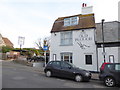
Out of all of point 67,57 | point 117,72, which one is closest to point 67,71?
point 117,72

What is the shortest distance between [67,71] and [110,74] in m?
3.32

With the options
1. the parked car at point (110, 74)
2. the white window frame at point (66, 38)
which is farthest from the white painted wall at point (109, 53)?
the parked car at point (110, 74)

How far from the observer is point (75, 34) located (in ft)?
51.7

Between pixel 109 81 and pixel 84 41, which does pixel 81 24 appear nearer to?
pixel 84 41

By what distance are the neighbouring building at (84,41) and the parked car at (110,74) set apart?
5304 millimetres

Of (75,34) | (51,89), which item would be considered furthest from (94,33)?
(51,89)

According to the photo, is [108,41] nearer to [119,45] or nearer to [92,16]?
[119,45]

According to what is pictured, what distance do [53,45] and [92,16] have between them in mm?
7001

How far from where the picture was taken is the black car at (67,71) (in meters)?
9.17

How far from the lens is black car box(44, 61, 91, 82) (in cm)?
917

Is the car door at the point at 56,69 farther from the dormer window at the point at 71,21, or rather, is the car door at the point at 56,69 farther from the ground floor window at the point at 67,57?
the dormer window at the point at 71,21

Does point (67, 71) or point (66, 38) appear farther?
point (66, 38)

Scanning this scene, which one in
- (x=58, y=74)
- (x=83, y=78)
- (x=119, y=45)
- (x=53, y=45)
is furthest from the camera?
(x=53, y=45)

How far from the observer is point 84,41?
1500 centimetres
